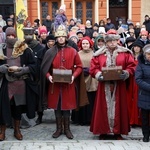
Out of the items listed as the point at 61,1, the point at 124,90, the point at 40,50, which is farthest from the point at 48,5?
the point at 124,90

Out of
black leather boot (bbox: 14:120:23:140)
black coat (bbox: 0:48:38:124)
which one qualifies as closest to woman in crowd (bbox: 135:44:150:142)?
black coat (bbox: 0:48:38:124)

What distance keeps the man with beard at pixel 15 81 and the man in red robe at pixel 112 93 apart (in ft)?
3.47

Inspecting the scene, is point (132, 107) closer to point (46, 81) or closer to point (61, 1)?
point (46, 81)

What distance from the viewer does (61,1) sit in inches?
784

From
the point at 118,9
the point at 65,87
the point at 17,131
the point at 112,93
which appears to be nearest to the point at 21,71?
the point at 65,87

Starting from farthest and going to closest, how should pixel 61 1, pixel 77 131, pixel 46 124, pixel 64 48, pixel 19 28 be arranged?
pixel 61 1 < pixel 19 28 < pixel 46 124 < pixel 77 131 < pixel 64 48

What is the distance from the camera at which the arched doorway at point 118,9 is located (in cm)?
2050

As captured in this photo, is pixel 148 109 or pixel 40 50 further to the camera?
pixel 40 50

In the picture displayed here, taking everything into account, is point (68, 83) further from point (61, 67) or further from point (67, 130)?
point (67, 130)

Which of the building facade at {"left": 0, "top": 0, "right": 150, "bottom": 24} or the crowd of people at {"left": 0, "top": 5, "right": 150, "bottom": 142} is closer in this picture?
the crowd of people at {"left": 0, "top": 5, "right": 150, "bottom": 142}

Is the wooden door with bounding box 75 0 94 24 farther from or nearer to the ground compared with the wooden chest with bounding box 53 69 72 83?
farther from the ground

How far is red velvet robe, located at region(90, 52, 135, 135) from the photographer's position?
6.60 meters

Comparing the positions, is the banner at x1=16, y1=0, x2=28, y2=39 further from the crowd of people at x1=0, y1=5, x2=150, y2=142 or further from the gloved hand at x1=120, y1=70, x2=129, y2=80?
the gloved hand at x1=120, y1=70, x2=129, y2=80

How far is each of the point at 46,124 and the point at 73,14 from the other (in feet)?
42.1
